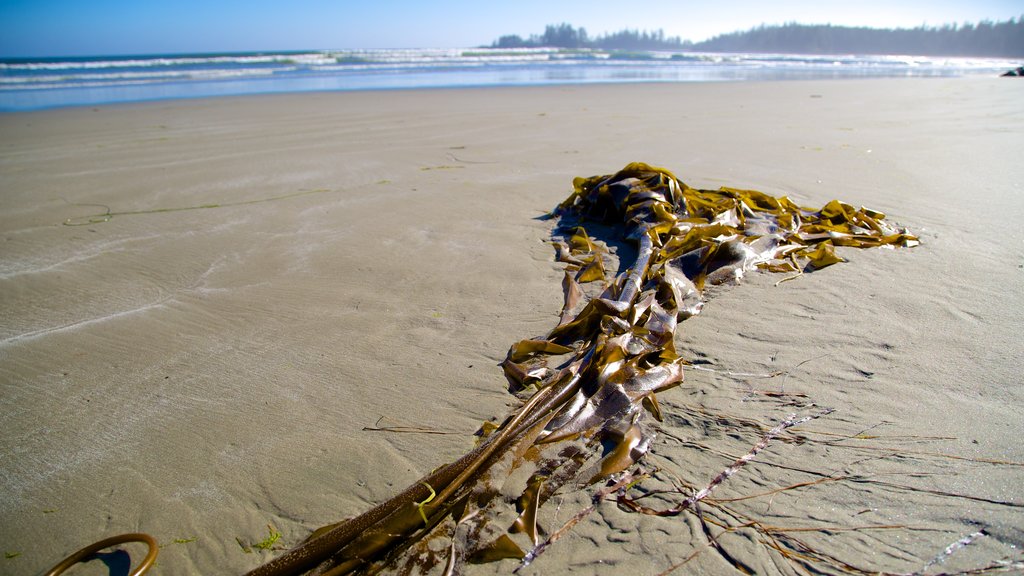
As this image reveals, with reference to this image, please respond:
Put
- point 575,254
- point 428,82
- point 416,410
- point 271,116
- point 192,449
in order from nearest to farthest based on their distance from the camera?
point 192,449
point 416,410
point 575,254
point 271,116
point 428,82

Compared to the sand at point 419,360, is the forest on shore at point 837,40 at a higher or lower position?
higher

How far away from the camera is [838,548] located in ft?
3.87

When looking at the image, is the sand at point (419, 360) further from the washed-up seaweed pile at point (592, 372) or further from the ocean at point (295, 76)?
the ocean at point (295, 76)

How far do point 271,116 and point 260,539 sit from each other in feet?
27.0

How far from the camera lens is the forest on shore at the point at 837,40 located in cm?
4781

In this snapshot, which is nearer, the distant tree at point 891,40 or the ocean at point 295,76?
the ocean at point 295,76

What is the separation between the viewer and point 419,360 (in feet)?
6.54

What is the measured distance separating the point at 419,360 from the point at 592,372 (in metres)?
0.60

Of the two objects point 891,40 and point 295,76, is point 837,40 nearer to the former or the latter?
point 891,40

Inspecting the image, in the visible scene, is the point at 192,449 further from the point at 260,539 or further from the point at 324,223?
the point at 324,223

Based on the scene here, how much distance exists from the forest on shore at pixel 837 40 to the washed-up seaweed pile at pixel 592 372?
175 feet

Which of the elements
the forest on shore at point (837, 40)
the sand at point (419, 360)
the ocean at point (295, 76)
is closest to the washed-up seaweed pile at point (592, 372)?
the sand at point (419, 360)

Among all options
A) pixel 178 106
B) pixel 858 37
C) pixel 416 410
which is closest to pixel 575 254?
pixel 416 410

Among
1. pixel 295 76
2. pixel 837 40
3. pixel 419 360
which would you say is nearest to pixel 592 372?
pixel 419 360
